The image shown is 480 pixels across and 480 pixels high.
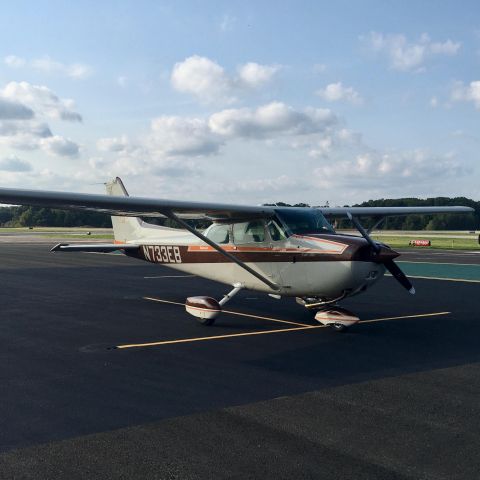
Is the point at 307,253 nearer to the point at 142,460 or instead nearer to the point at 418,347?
the point at 418,347

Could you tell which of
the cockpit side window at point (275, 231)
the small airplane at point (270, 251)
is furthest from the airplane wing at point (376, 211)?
the cockpit side window at point (275, 231)

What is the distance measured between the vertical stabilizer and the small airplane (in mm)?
2168

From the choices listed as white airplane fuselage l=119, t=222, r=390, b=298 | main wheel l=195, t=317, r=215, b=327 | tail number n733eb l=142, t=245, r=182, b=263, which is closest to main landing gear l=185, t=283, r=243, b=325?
main wheel l=195, t=317, r=215, b=327

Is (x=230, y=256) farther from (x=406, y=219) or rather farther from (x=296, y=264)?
(x=406, y=219)

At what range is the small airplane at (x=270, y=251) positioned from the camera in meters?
10.0

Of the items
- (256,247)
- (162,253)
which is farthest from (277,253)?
(162,253)

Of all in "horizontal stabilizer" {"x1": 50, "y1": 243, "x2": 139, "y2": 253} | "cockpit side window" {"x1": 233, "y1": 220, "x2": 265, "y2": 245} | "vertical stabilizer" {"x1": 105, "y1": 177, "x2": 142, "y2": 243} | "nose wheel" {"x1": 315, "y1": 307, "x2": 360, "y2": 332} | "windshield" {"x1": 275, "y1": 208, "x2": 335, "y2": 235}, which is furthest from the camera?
"vertical stabilizer" {"x1": 105, "y1": 177, "x2": 142, "y2": 243}

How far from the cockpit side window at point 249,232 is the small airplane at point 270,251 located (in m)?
0.02

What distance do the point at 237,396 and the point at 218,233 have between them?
6.57m

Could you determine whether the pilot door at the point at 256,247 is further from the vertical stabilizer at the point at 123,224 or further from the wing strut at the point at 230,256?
the vertical stabilizer at the point at 123,224

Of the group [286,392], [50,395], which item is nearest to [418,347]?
[286,392]

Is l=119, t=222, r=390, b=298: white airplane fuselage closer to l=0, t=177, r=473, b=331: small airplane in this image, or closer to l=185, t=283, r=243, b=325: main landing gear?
l=0, t=177, r=473, b=331: small airplane

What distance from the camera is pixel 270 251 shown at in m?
11.4

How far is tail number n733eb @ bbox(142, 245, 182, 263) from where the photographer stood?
14.0 metres
